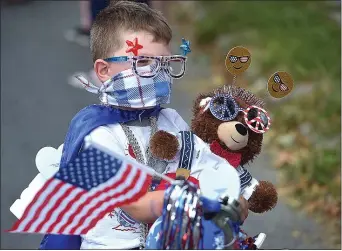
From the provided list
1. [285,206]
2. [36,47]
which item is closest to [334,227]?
[285,206]

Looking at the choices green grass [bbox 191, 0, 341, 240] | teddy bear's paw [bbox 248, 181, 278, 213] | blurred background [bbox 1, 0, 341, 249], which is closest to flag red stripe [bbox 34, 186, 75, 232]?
teddy bear's paw [bbox 248, 181, 278, 213]

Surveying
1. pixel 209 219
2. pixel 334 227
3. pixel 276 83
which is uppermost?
pixel 276 83

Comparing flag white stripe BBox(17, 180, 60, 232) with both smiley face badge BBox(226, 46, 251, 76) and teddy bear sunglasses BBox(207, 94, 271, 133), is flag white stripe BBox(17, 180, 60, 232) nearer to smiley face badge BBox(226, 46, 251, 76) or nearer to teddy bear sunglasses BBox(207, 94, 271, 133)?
teddy bear sunglasses BBox(207, 94, 271, 133)

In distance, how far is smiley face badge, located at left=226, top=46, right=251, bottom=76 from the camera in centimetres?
299

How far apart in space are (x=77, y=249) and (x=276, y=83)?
0.98m

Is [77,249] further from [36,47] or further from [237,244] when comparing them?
[36,47]

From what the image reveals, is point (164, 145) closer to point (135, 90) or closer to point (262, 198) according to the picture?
point (135, 90)

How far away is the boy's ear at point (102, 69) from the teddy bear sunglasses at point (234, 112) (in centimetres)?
40

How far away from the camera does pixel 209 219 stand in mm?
2420

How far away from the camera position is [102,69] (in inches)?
116

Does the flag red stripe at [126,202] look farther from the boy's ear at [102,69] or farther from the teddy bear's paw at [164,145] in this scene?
the boy's ear at [102,69]

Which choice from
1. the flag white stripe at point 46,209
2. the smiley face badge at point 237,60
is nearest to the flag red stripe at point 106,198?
the flag white stripe at point 46,209

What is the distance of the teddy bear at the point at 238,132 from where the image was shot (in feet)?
9.55

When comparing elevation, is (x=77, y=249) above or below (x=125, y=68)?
below
